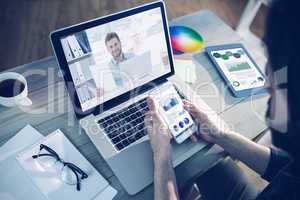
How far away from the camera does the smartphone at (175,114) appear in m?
0.94

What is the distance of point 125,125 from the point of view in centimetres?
94

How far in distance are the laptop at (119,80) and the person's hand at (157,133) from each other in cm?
3

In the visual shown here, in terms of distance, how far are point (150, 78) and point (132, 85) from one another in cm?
7

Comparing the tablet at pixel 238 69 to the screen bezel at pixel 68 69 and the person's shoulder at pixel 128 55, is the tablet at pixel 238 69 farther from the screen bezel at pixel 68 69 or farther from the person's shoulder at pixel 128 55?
the person's shoulder at pixel 128 55

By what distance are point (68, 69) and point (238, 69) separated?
2.13 ft

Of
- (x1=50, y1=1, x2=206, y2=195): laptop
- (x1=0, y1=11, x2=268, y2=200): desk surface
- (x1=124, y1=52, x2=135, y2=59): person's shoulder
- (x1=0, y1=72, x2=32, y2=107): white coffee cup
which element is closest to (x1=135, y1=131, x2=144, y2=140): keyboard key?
(x1=50, y1=1, x2=206, y2=195): laptop

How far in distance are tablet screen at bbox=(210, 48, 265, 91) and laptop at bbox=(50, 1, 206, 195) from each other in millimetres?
253

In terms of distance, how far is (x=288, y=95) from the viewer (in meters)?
0.75

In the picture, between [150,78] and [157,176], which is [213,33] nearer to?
[150,78]

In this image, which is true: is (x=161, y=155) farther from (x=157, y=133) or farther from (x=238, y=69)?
(x=238, y=69)

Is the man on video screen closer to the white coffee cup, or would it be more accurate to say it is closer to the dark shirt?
the white coffee cup

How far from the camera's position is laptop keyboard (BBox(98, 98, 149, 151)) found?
3.00ft

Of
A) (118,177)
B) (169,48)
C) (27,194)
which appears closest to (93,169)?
(118,177)

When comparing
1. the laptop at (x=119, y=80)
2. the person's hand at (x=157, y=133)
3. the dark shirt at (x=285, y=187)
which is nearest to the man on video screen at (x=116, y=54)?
the laptop at (x=119, y=80)
